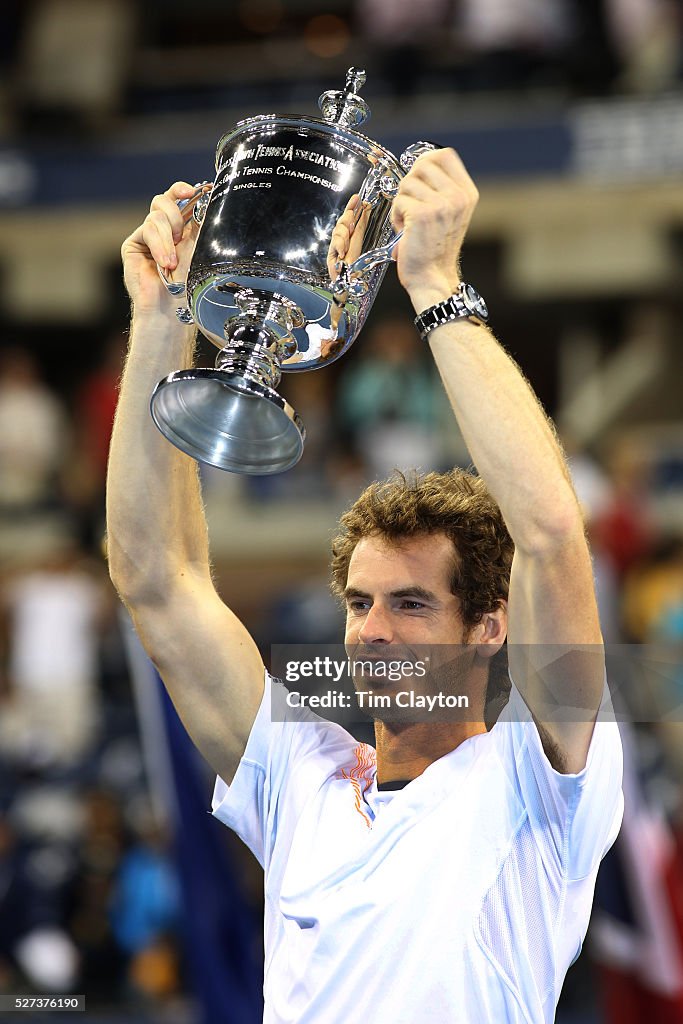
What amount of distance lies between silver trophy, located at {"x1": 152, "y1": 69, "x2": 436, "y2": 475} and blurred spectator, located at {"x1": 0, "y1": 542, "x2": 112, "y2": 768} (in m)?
6.83

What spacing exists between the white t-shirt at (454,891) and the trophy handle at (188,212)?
657mm

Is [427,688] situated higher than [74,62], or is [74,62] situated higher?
[74,62]

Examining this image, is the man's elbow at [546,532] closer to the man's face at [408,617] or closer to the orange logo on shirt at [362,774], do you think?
the man's face at [408,617]

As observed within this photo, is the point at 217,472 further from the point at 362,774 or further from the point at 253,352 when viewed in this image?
the point at 253,352

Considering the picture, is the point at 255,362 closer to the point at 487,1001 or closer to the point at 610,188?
the point at 487,1001

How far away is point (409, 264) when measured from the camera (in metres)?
1.81

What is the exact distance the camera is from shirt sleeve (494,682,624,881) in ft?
5.85

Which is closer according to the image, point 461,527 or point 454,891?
point 454,891

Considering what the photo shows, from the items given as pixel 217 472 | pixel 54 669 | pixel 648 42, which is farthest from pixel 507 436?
pixel 648 42

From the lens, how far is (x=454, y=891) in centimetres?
179

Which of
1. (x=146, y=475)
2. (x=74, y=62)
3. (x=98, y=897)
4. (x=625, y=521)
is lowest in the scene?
(x=146, y=475)

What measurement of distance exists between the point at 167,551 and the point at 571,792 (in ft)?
2.17

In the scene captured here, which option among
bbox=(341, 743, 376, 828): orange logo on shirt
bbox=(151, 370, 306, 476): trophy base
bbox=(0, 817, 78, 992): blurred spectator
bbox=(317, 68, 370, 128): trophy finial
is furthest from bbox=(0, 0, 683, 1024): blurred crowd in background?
bbox=(317, 68, 370, 128): trophy finial

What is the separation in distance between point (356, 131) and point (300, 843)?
36.0 inches
